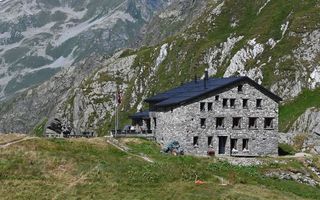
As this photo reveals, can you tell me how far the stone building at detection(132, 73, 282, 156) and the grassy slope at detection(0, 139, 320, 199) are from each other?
10.5m

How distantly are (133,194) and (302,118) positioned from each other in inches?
2987

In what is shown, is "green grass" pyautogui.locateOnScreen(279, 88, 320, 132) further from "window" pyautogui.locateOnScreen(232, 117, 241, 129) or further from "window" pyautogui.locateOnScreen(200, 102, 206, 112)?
"window" pyautogui.locateOnScreen(200, 102, 206, 112)

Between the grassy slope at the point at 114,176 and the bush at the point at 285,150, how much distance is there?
15.4 metres

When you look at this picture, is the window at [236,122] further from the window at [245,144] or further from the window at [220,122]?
the window at [245,144]

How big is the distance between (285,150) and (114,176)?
4217cm

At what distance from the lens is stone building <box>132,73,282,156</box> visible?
97.7 meters

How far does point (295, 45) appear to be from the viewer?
174375 millimetres

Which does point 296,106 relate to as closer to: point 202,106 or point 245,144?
point 245,144

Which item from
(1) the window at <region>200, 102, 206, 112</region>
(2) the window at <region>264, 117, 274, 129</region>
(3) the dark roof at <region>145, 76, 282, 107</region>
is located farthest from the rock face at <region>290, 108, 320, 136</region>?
(1) the window at <region>200, 102, 206, 112</region>

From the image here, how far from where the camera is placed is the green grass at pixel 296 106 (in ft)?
462

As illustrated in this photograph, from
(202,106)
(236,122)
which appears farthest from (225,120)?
(202,106)

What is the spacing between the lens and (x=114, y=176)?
75.6m

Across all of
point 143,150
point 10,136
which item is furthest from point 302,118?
point 10,136

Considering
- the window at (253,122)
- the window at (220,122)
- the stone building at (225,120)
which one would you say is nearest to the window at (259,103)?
the stone building at (225,120)
